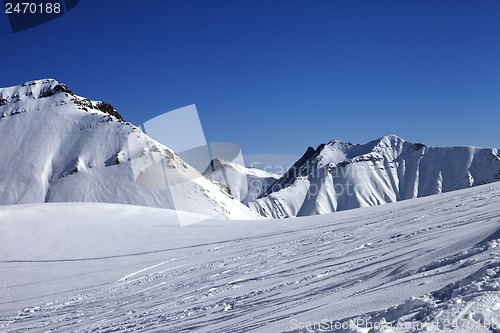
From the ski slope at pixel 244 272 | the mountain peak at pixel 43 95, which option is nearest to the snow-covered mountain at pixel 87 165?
the mountain peak at pixel 43 95

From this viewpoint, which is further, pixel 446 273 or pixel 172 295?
pixel 172 295

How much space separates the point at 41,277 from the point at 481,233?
15953 mm

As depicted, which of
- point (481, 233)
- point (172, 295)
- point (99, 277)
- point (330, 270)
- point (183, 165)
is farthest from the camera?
point (183, 165)

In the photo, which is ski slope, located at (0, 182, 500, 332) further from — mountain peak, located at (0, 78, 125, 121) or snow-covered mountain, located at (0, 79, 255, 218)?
mountain peak, located at (0, 78, 125, 121)

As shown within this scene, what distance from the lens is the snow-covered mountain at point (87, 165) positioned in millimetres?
77125

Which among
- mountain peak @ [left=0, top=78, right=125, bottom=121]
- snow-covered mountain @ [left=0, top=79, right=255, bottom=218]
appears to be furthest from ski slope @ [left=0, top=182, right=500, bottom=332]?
mountain peak @ [left=0, top=78, right=125, bottom=121]

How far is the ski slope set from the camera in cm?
470

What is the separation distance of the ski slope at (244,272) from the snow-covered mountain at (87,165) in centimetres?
5153

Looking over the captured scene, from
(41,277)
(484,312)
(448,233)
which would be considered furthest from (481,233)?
(41,277)

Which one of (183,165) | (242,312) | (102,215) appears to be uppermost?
(183,165)

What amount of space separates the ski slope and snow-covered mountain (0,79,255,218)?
5153cm

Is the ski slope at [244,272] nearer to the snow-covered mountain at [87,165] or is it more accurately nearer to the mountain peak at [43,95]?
the snow-covered mountain at [87,165]

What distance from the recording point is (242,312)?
7.07 metres

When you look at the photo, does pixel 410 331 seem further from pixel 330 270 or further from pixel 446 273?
pixel 330 270
